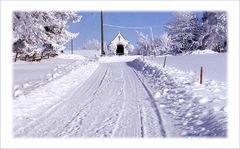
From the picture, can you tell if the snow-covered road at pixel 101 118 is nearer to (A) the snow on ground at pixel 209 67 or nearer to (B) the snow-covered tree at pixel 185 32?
(A) the snow on ground at pixel 209 67

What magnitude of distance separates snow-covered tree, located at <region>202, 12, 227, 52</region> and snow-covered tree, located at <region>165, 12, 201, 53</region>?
2653 millimetres

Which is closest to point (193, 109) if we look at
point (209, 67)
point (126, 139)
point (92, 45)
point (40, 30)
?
point (126, 139)

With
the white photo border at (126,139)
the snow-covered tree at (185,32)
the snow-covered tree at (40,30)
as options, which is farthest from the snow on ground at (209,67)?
the snow-covered tree at (185,32)

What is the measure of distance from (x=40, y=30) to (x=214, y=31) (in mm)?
26895

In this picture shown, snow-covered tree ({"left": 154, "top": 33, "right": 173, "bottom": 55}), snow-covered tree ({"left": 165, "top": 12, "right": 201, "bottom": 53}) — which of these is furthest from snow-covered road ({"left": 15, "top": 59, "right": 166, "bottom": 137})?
snow-covered tree ({"left": 154, "top": 33, "right": 173, "bottom": 55})

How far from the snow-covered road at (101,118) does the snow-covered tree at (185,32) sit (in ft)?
140

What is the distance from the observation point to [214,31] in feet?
159

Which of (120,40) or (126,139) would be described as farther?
(120,40)

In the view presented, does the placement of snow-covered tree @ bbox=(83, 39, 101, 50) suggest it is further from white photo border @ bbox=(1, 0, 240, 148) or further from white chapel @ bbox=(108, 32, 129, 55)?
white photo border @ bbox=(1, 0, 240, 148)

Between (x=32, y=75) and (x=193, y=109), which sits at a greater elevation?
(x=32, y=75)

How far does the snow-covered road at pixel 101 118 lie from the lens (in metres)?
8.53

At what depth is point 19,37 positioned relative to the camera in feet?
83.9

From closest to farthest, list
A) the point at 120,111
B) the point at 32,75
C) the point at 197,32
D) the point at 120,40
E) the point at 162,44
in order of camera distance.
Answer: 1. the point at 120,111
2. the point at 32,75
3. the point at 197,32
4. the point at 162,44
5. the point at 120,40

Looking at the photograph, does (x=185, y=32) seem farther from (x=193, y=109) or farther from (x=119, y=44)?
(x=193, y=109)
